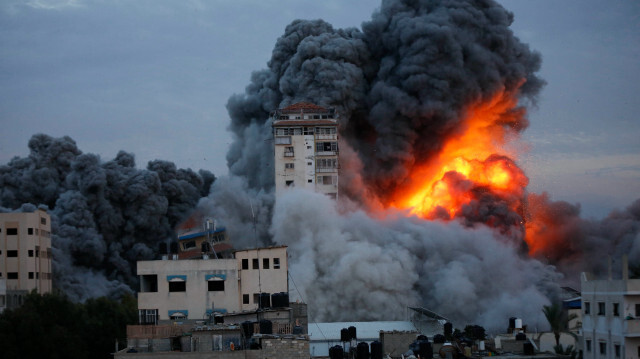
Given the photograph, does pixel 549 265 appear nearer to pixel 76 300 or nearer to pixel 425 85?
pixel 425 85

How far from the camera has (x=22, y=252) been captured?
8088cm

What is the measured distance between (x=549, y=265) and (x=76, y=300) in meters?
29.6

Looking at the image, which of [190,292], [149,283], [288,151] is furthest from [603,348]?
[288,151]

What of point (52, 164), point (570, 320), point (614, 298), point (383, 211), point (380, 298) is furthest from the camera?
point (52, 164)

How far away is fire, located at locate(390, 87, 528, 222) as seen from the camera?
87.8 m

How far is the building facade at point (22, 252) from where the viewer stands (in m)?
80.1

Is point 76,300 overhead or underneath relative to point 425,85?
underneath

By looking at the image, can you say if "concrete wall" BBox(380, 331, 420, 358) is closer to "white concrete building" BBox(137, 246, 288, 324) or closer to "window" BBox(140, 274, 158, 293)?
→ "white concrete building" BBox(137, 246, 288, 324)

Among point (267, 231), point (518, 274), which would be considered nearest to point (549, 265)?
point (518, 274)

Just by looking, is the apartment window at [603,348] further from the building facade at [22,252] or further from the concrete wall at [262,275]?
the building facade at [22,252]

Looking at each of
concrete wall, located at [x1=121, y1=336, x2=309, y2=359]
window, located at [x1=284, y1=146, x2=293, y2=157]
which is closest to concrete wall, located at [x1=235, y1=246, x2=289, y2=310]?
concrete wall, located at [x1=121, y1=336, x2=309, y2=359]

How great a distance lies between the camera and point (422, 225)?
83.6 m

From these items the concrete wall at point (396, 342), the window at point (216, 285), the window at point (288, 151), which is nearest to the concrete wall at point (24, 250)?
the window at point (288, 151)

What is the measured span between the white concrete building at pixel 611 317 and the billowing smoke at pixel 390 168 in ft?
102
